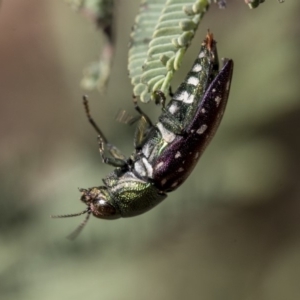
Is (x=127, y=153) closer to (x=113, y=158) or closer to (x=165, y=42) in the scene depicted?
(x=113, y=158)

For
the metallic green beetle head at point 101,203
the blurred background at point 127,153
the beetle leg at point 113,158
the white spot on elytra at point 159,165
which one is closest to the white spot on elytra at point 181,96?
the white spot on elytra at point 159,165

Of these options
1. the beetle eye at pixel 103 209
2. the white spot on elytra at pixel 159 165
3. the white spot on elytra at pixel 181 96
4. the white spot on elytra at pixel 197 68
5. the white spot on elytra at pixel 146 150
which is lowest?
the beetle eye at pixel 103 209

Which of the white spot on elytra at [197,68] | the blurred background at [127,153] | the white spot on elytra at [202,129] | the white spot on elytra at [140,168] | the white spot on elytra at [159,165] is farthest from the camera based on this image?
the blurred background at [127,153]

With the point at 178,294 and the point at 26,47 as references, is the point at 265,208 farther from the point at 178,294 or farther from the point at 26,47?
the point at 26,47

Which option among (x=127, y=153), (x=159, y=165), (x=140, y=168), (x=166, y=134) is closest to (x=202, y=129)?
(x=166, y=134)

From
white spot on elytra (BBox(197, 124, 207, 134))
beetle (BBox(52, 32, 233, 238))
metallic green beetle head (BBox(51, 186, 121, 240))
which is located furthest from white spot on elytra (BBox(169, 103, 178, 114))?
metallic green beetle head (BBox(51, 186, 121, 240))

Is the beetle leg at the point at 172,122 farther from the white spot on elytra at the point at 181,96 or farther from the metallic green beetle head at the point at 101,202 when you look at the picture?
the metallic green beetle head at the point at 101,202

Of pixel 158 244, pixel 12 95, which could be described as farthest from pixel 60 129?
pixel 158 244
